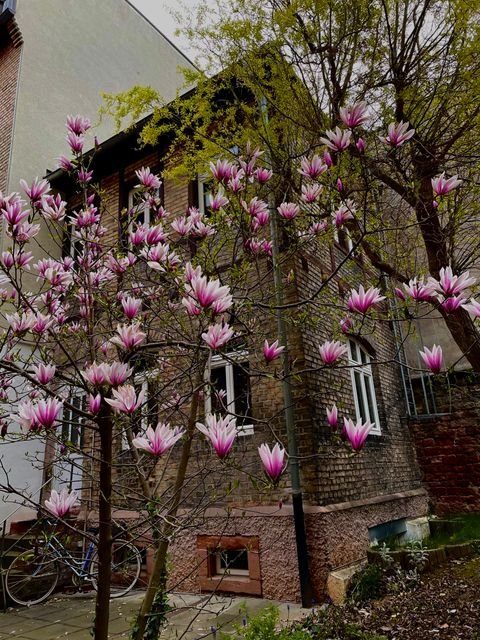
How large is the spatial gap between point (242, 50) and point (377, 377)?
6.01 m

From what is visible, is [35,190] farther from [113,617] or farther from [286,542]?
[113,617]

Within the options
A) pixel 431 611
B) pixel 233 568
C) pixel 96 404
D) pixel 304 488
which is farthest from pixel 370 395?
pixel 96 404

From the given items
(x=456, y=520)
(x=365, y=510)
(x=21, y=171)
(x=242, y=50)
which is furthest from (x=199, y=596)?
(x=21, y=171)

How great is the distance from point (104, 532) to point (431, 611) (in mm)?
3662

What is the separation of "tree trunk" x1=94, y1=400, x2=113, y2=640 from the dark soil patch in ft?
9.45

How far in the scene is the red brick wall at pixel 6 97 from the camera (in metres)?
10.7

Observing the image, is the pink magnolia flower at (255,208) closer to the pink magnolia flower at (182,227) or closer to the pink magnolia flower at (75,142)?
the pink magnolia flower at (182,227)

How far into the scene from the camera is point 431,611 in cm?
450

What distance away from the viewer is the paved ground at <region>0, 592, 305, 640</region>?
4.98m

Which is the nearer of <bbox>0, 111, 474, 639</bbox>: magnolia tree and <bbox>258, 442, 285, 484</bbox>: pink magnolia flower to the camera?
<bbox>258, 442, 285, 484</bbox>: pink magnolia flower

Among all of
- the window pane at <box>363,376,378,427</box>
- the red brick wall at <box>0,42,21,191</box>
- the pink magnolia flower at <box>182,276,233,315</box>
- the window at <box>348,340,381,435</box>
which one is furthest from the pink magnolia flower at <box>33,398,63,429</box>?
the red brick wall at <box>0,42,21,191</box>

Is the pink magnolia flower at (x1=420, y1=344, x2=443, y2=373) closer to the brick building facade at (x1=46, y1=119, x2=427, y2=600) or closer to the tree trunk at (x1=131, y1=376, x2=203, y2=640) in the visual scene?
the tree trunk at (x1=131, y1=376, x2=203, y2=640)

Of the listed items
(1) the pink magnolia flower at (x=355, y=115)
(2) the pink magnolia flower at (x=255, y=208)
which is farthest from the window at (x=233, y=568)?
(1) the pink magnolia flower at (x=355, y=115)

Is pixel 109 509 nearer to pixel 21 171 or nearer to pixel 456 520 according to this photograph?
pixel 456 520
